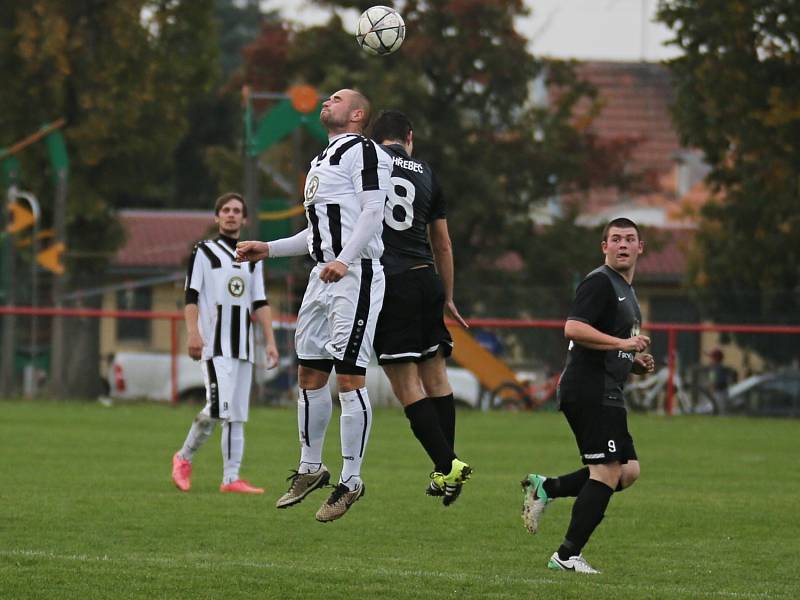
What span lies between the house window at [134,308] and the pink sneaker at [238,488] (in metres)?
14.1

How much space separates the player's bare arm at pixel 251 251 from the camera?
29.0ft

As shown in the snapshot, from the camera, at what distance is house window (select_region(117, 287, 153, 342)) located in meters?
26.4

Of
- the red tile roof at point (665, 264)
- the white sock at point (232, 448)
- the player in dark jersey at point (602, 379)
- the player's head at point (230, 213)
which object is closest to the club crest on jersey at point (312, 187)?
the player in dark jersey at point (602, 379)

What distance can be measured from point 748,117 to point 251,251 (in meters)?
20.6

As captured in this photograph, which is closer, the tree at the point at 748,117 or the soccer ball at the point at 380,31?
the soccer ball at the point at 380,31

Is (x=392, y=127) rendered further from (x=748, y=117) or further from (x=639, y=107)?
(x=639, y=107)

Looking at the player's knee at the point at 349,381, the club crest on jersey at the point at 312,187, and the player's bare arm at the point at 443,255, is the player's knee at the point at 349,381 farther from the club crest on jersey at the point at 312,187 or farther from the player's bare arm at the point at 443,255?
the club crest on jersey at the point at 312,187

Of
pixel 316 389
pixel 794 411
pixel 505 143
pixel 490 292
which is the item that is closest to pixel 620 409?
pixel 316 389

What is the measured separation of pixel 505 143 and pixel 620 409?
89.6ft

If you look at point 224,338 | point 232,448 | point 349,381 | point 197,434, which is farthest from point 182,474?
point 349,381

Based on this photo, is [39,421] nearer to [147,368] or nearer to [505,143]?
[147,368]

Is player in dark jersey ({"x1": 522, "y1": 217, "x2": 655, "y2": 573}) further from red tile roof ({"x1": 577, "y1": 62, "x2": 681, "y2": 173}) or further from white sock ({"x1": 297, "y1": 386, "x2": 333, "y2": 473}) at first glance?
red tile roof ({"x1": 577, "y1": 62, "x2": 681, "y2": 173})

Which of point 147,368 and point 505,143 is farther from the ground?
point 505,143

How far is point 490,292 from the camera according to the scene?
90.9 ft
